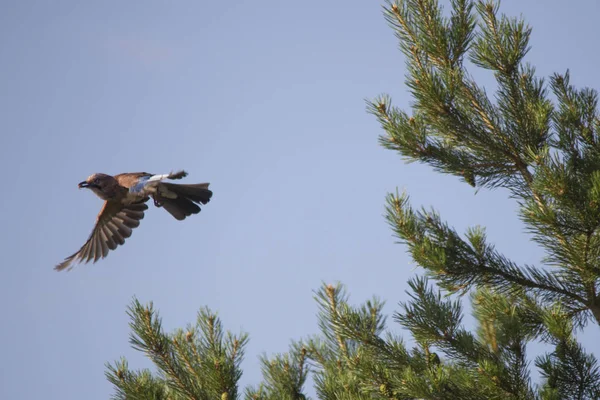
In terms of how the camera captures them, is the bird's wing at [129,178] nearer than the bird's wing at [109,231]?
Yes

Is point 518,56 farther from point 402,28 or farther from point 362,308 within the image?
point 362,308

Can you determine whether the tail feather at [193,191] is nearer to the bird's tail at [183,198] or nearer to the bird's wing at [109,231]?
the bird's tail at [183,198]

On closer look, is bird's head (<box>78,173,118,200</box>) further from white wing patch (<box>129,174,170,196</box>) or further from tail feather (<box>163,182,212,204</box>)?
tail feather (<box>163,182,212,204</box>)

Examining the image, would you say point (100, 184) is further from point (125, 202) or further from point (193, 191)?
point (193, 191)

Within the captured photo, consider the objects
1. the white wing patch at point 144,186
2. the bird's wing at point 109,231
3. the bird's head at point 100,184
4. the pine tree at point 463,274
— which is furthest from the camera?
the bird's wing at point 109,231

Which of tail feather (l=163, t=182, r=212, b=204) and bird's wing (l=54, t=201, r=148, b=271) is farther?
bird's wing (l=54, t=201, r=148, b=271)

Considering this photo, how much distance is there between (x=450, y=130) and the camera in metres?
4.86

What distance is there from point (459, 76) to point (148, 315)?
8.12ft

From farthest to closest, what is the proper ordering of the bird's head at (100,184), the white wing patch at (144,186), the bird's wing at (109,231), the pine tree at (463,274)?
1. the bird's wing at (109,231)
2. the bird's head at (100,184)
3. the white wing patch at (144,186)
4. the pine tree at (463,274)

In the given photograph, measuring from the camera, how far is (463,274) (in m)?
4.48

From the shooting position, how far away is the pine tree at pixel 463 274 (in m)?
4.07

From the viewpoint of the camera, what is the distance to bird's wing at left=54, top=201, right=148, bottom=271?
737 cm

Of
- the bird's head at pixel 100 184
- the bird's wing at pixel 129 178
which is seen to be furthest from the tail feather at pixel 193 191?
the bird's head at pixel 100 184

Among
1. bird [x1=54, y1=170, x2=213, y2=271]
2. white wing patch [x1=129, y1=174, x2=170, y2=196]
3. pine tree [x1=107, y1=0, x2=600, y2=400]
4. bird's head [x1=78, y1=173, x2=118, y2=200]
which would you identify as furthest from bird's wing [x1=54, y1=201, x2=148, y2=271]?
pine tree [x1=107, y1=0, x2=600, y2=400]
